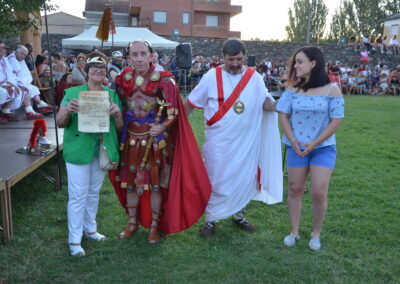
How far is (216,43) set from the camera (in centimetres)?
2802

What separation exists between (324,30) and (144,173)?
57172 millimetres

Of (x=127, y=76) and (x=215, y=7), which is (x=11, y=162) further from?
(x=215, y=7)

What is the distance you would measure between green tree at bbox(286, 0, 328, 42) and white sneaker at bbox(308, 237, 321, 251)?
52.7 metres

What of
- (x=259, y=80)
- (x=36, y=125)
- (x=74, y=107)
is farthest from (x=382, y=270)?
(x=36, y=125)

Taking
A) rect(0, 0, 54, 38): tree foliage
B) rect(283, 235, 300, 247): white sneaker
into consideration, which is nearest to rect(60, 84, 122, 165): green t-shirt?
rect(283, 235, 300, 247): white sneaker

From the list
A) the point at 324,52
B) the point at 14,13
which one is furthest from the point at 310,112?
the point at 324,52

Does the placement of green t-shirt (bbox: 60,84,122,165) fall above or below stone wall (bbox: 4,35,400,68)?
below

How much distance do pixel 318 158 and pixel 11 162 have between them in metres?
3.23

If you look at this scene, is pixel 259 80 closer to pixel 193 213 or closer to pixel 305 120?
pixel 305 120

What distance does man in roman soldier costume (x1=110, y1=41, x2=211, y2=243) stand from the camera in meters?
3.66

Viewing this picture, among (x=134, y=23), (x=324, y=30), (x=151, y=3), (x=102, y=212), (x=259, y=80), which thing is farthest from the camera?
(x=324, y=30)

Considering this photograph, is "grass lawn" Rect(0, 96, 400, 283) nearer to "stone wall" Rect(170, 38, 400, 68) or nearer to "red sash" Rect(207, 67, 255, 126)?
"red sash" Rect(207, 67, 255, 126)

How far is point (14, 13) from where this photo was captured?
8516 mm

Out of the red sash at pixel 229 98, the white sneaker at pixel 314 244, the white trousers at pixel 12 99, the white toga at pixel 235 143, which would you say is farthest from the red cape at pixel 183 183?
the white trousers at pixel 12 99
